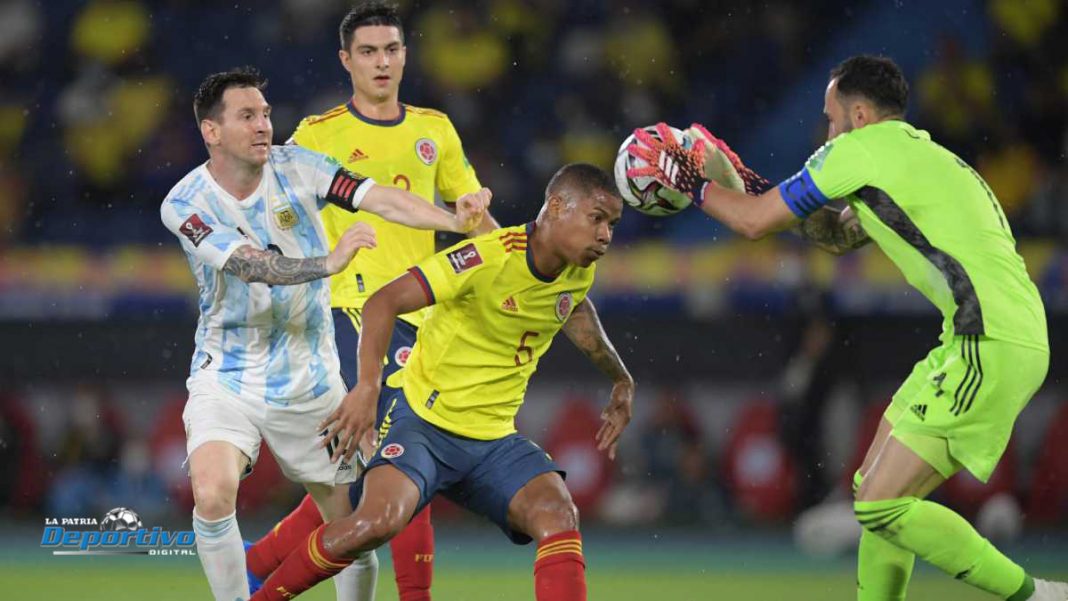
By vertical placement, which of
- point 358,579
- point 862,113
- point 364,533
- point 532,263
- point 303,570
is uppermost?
point 862,113

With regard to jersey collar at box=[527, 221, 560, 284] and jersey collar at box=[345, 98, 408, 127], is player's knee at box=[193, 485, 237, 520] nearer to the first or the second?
jersey collar at box=[527, 221, 560, 284]

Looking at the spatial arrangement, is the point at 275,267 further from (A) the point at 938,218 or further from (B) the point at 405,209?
(A) the point at 938,218

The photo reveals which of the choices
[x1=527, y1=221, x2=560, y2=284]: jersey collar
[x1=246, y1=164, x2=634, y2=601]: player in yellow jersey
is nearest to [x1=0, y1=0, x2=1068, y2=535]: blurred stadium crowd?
[x1=246, y1=164, x2=634, y2=601]: player in yellow jersey

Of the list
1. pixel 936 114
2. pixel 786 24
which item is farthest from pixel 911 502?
pixel 786 24

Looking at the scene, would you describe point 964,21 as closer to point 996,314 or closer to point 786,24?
point 786,24

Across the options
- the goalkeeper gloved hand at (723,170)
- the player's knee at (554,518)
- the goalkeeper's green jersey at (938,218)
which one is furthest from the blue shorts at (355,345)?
the goalkeeper's green jersey at (938,218)

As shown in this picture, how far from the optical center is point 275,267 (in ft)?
17.0

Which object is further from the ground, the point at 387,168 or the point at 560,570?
the point at 387,168

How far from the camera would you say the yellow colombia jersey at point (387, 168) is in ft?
20.8

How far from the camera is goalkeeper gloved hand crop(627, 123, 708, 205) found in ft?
17.6

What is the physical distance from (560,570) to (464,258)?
117 centimetres

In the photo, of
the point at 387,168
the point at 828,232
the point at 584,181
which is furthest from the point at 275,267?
the point at 828,232

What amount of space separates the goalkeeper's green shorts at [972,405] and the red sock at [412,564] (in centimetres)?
194

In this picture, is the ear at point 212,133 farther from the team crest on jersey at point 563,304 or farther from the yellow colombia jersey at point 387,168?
the team crest on jersey at point 563,304
